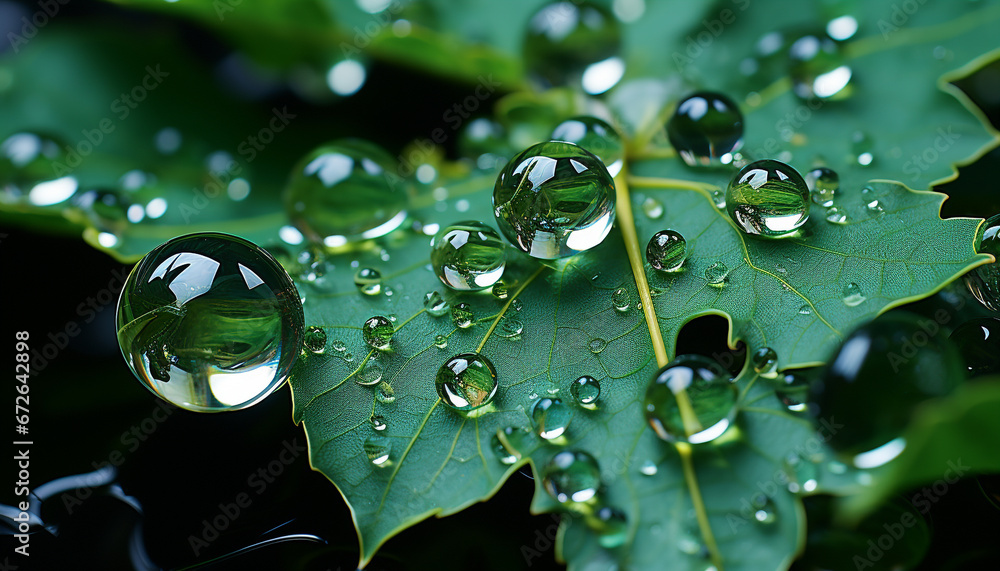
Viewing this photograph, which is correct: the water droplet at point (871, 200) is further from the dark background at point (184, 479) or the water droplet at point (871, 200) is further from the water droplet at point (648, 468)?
the water droplet at point (648, 468)

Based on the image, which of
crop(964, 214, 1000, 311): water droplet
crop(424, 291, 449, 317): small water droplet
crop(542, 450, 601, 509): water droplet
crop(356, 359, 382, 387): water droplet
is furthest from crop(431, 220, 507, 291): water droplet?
crop(964, 214, 1000, 311): water droplet

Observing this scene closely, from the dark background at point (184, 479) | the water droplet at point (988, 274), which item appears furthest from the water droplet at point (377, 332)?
the water droplet at point (988, 274)

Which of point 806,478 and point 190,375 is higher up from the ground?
point 190,375

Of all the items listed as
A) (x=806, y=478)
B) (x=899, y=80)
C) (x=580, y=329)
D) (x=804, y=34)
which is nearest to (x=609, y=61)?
(x=804, y=34)

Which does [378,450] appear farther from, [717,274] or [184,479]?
[717,274]

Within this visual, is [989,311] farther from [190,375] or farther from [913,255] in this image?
[190,375]

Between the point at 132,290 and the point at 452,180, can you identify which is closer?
the point at 132,290

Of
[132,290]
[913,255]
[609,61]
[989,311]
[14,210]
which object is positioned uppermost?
[14,210]
